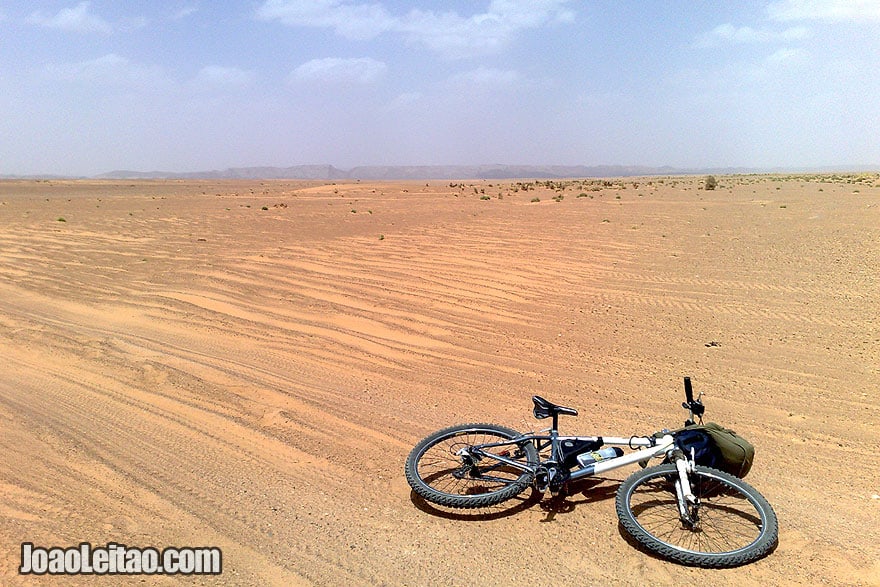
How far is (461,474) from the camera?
362cm

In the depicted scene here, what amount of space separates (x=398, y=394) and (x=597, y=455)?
7.74 ft

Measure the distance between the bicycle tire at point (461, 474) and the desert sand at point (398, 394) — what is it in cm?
19

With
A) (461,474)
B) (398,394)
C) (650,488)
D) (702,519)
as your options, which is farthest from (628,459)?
(398,394)

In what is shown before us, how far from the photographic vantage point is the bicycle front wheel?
2969mm

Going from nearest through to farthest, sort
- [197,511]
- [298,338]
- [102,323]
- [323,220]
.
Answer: [197,511] < [298,338] < [102,323] < [323,220]

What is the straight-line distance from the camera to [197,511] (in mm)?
3471

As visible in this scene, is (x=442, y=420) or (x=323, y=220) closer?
(x=442, y=420)

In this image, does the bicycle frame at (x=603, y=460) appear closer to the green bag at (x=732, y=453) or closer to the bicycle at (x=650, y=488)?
the bicycle at (x=650, y=488)

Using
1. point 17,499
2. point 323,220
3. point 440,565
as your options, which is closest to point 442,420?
point 440,565

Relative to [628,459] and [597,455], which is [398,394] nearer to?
[597,455]

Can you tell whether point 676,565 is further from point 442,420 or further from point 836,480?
point 442,420

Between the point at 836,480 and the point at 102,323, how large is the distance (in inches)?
331

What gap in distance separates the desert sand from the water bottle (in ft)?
1.14

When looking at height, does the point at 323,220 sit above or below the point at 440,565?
above
